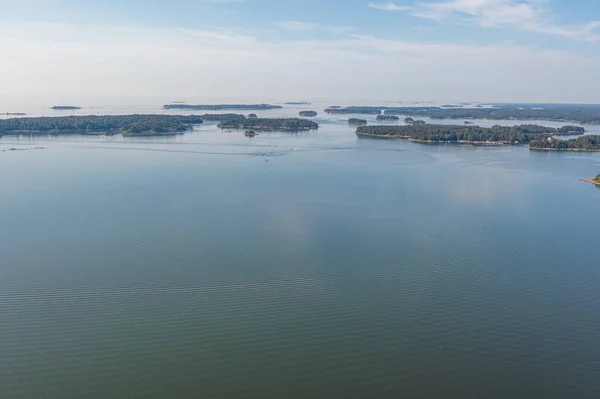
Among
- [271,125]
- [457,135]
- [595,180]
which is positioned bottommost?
[595,180]

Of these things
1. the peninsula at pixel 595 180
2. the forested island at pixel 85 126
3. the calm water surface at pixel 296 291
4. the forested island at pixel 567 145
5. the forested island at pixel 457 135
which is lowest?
the calm water surface at pixel 296 291

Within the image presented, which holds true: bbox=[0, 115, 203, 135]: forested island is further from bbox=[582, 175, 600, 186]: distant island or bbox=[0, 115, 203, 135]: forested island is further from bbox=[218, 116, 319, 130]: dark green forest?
bbox=[582, 175, 600, 186]: distant island

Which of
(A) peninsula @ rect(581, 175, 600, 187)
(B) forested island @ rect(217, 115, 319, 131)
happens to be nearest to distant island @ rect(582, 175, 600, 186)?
(A) peninsula @ rect(581, 175, 600, 187)

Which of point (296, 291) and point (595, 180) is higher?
point (595, 180)

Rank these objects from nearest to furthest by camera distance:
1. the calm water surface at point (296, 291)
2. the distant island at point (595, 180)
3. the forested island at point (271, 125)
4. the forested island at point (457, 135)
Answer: the calm water surface at point (296, 291)
the distant island at point (595, 180)
the forested island at point (457, 135)
the forested island at point (271, 125)

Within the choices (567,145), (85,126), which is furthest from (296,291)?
(85,126)

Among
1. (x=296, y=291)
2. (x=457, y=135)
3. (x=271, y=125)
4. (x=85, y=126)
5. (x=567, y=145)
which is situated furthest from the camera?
(x=271, y=125)

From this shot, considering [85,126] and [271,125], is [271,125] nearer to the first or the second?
[271,125]

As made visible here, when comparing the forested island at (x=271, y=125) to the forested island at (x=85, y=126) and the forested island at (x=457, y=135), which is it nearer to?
the forested island at (x=85, y=126)

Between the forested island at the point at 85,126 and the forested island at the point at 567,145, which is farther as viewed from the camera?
the forested island at the point at 85,126

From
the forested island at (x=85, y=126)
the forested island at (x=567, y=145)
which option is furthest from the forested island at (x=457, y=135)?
the forested island at (x=85, y=126)
